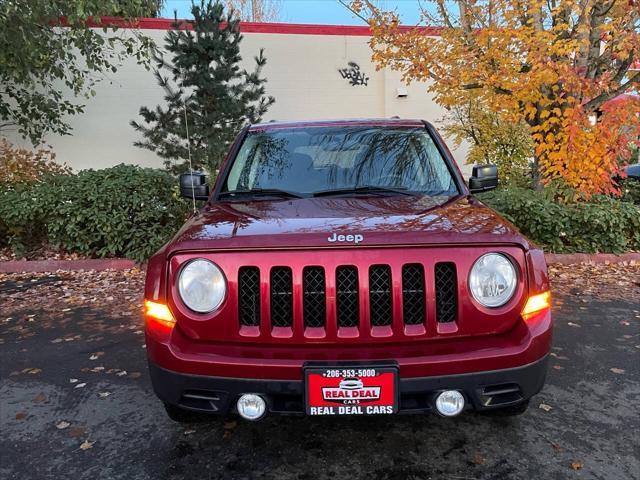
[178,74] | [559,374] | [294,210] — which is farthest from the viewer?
[178,74]

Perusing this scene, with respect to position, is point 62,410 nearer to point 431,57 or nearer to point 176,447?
point 176,447

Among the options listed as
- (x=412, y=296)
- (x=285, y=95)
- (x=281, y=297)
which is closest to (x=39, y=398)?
(x=281, y=297)

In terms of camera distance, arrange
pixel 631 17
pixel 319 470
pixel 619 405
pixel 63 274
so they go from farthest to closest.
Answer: pixel 63 274 → pixel 631 17 → pixel 619 405 → pixel 319 470

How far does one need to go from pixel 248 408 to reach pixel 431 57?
6154 millimetres

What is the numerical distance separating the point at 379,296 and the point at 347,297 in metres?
0.14

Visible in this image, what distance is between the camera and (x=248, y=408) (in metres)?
2.19

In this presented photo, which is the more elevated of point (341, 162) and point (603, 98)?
point (603, 98)

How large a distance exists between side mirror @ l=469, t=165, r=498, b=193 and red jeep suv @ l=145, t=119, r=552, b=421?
4.46 feet

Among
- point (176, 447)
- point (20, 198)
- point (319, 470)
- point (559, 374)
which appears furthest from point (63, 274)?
point (559, 374)

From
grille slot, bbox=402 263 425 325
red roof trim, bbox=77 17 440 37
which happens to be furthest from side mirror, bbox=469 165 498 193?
red roof trim, bbox=77 17 440 37

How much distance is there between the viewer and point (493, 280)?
2.23 m

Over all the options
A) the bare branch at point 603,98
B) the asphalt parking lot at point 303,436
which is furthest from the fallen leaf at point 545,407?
the bare branch at point 603,98

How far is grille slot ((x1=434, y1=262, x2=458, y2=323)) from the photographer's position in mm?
2219

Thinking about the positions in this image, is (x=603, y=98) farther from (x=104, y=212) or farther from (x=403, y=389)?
(x=104, y=212)
